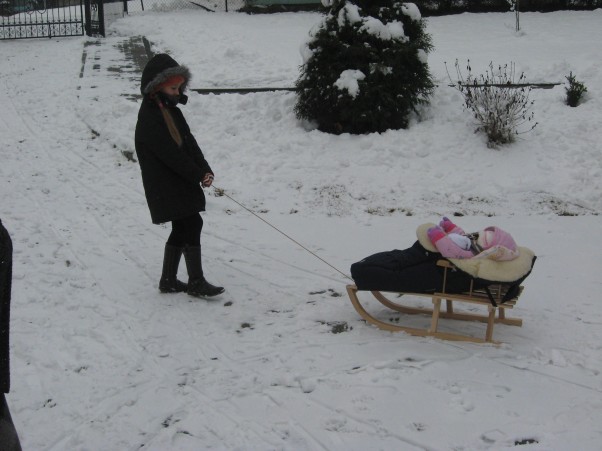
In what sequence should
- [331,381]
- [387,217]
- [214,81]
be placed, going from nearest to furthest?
[331,381]
[387,217]
[214,81]

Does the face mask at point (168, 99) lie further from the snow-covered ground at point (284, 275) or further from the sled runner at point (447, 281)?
the sled runner at point (447, 281)

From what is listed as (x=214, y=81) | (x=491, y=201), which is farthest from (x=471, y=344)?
(x=214, y=81)

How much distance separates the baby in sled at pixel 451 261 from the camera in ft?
14.4

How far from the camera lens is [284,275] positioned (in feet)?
19.3

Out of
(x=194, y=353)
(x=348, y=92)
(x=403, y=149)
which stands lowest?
(x=194, y=353)

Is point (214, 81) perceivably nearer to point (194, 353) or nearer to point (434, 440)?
point (194, 353)

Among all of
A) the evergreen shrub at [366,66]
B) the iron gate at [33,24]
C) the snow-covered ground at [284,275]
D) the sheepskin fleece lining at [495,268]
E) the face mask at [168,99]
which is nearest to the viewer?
the snow-covered ground at [284,275]

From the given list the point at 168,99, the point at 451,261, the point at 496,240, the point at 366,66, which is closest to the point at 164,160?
the point at 168,99

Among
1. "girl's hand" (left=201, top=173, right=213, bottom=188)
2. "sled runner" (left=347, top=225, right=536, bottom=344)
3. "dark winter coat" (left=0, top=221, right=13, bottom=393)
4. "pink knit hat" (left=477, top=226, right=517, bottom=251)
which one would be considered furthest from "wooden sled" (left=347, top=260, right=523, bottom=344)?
"dark winter coat" (left=0, top=221, right=13, bottom=393)

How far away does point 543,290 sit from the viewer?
18.1 ft

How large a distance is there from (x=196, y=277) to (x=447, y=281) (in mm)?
1924

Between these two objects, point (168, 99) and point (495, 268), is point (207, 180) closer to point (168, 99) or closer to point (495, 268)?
point (168, 99)

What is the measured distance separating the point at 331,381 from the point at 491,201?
4.14 metres

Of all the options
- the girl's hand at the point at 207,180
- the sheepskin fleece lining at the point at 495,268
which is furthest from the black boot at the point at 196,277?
the sheepskin fleece lining at the point at 495,268
